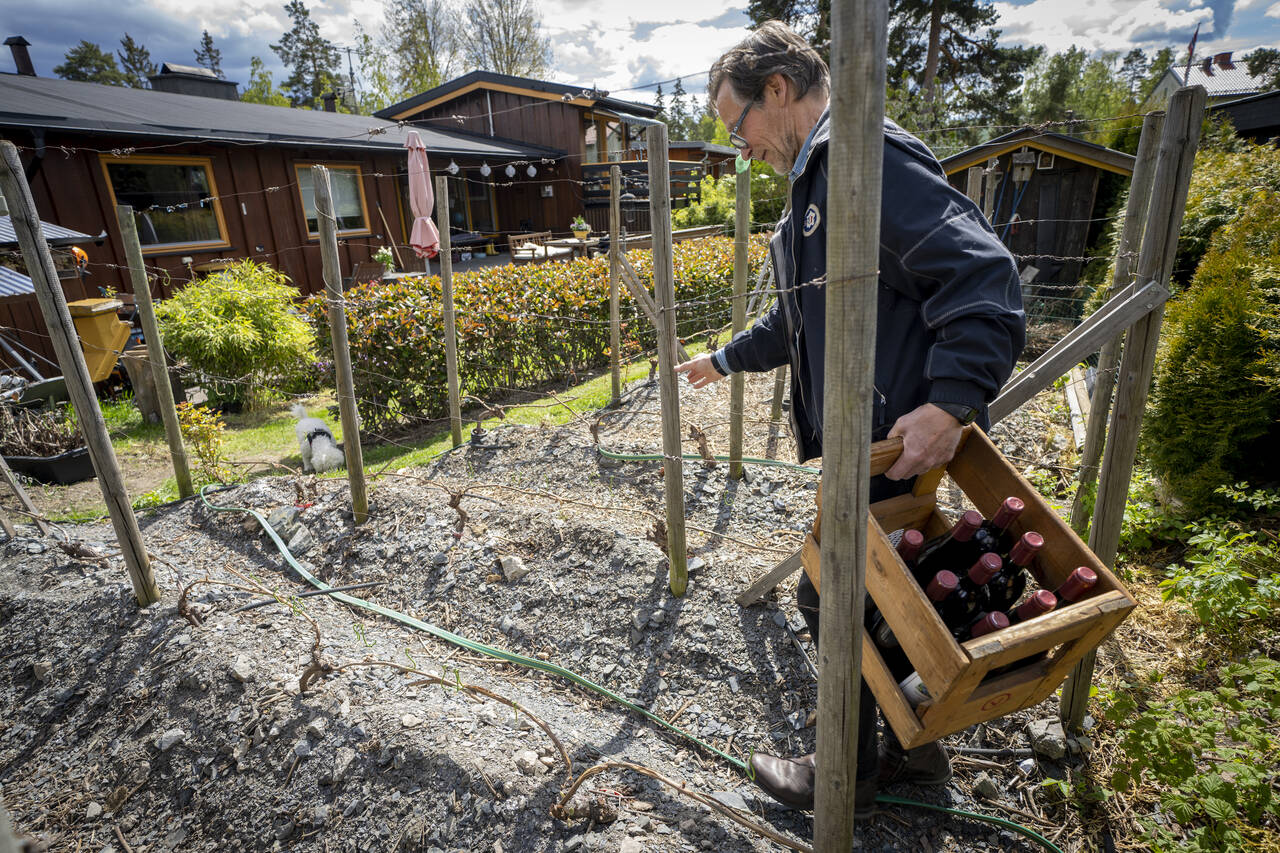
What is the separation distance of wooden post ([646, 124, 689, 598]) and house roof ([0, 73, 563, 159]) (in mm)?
6105

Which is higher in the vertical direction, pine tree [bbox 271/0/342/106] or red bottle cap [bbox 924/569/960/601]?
pine tree [bbox 271/0/342/106]

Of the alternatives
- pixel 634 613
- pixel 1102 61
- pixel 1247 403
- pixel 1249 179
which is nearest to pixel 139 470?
pixel 634 613

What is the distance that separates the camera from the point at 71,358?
10.0 ft

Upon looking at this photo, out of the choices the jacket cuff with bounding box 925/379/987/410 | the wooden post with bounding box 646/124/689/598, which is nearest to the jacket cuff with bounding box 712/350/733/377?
the wooden post with bounding box 646/124/689/598

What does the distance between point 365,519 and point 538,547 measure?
139 cm

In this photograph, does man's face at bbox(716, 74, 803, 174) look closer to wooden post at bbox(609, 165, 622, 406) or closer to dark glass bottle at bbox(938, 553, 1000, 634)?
dark glass bottle at bbox(938, 553, 1000, 634)

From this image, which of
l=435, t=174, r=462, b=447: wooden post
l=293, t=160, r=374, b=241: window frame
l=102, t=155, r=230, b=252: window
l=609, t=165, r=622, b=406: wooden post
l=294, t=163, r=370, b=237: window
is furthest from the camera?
l=294, t=163, r=370, b=237: window

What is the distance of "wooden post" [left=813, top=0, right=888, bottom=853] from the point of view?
1077 mm

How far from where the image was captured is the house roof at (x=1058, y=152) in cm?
1055

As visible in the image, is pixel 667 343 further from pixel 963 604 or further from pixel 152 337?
pixel 152 337

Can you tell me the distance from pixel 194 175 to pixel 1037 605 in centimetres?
1414

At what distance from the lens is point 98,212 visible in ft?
31.1

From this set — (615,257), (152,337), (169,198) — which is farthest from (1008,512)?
(169,198)

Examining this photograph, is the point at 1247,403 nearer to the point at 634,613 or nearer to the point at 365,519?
the point at 634,613
